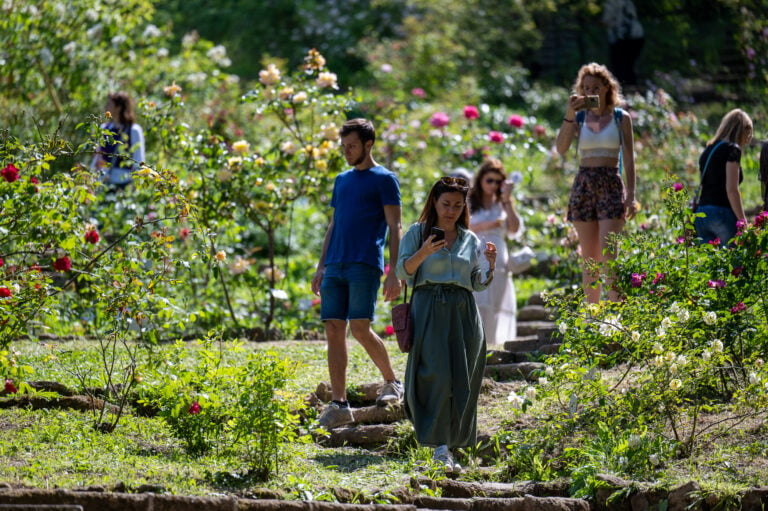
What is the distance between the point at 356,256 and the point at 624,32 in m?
13.5

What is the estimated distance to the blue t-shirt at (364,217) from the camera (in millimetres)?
6328

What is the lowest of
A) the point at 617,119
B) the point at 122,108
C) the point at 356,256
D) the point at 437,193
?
the point at 356,256

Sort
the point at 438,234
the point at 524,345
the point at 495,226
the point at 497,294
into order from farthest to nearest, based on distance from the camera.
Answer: the point at 497,294 → the point at 495,226 → the point at 524,345 → the point at 438,234

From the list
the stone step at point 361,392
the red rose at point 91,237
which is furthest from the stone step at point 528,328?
the red rose at point 91,237

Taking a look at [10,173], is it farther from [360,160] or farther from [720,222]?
[720,222]

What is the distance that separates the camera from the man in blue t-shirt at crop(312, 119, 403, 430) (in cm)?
630

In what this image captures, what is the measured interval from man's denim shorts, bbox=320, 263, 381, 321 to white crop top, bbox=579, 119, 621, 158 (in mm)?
1753

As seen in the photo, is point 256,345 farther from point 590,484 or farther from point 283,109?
point 590,484

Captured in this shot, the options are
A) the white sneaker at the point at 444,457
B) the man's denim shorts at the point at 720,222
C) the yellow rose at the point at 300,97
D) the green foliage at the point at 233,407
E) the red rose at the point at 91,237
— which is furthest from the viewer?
the yellow rose at the point at 300,97

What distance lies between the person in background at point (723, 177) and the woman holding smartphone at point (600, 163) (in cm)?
60

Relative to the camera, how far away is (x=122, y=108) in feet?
30.5

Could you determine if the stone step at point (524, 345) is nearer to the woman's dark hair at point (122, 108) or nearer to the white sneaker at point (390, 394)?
the white sneaker at point (390, 394)

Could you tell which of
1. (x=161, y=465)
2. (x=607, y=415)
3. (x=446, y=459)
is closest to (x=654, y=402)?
(x=607, y=415)

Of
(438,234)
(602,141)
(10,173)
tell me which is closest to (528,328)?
(602,141)
